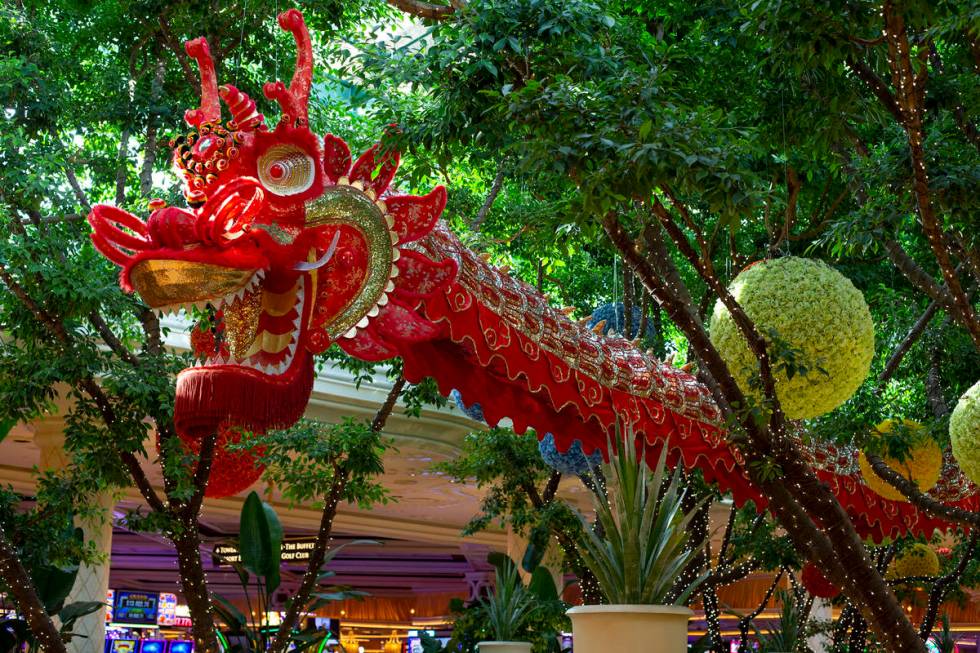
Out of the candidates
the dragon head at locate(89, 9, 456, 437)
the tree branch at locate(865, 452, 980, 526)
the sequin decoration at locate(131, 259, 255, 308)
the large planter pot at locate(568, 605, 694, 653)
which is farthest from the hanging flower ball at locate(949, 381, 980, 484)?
the sequin decoration at locate(131, 259, 255, 308)

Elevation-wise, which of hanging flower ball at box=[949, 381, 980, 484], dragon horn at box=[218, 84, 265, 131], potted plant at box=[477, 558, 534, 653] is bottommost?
potted plant at box=[477, 558, 534, 653]

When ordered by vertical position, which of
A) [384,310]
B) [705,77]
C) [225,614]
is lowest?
[225,614]

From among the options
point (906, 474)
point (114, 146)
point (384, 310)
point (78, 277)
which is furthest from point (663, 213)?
point (114, 146)

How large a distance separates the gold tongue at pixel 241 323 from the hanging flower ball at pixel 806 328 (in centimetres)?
168

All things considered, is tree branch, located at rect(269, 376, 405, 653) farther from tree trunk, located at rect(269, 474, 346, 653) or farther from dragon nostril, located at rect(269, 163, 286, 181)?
dragon nostril, located at rect(269, 163, 286, 181)

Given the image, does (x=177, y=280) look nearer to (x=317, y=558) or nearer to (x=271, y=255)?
(x=271, y=255)

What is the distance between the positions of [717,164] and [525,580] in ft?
31.0

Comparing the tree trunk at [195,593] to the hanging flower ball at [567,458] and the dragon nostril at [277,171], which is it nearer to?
the hanging flower ball at [567,458]

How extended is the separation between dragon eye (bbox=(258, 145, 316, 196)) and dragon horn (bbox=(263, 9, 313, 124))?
11cm

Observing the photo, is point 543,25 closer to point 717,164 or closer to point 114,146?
point 717,164

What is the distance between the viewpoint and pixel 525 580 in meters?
12.0

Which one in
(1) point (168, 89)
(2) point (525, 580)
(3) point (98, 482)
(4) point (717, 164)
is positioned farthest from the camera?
(2) point (525, 580)

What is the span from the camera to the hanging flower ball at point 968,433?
4.20 metres

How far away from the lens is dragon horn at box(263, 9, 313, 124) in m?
3.45
